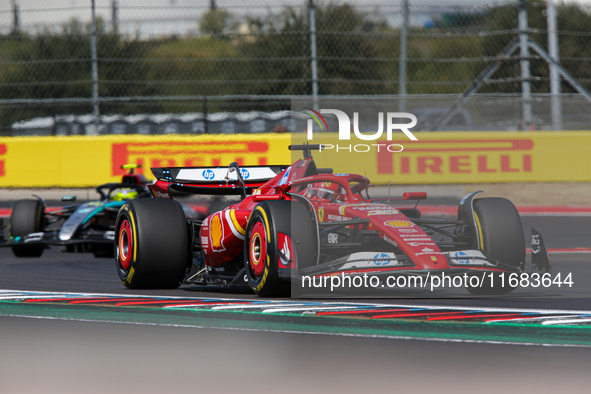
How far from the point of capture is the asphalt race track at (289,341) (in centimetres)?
483

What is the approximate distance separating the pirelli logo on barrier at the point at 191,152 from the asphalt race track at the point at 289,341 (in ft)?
32.8

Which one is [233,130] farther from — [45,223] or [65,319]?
[65,319]

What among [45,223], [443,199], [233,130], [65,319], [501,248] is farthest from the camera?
[233,130]

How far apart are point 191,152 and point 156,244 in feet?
34.4

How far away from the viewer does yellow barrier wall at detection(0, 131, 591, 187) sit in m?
17.7

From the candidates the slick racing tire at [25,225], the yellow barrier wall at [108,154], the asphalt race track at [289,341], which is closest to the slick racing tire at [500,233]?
the asphalt race track at [289,341]

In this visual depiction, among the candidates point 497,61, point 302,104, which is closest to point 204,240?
point 302,104

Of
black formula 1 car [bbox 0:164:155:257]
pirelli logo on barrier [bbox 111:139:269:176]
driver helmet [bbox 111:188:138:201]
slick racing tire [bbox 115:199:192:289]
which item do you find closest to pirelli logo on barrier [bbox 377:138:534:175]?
pirelli logo on barrier [bbox 111:139:269:176]

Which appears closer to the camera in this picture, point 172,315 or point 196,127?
point 172,315

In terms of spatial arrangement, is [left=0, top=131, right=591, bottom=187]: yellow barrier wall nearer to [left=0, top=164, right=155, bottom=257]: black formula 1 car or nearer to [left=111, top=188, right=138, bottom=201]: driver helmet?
[left=111, top=188, right=138, bottom=201]: driver helmet

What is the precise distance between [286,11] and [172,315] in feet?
44.0

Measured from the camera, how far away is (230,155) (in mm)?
18828

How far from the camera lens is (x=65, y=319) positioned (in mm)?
6953

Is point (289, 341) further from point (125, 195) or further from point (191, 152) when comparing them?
point (191, 152)
